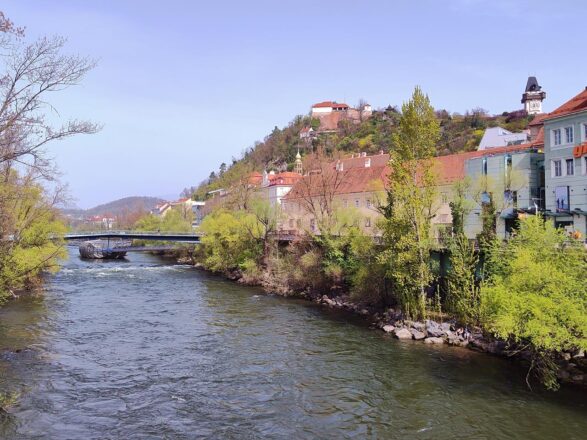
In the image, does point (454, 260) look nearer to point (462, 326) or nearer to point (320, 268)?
point (462, 326)

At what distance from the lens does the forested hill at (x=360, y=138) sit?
91.2m

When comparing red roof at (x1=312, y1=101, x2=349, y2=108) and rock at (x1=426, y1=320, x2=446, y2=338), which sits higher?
red roof at (x1=312, y1=101, x2=349, y2=108)

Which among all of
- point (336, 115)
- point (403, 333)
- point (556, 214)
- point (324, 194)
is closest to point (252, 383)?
point (403, 333)

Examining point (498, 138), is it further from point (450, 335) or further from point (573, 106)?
point (450, 335)

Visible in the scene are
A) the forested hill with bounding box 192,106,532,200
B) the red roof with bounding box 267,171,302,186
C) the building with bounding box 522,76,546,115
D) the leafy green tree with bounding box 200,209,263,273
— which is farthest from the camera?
the building with bounding box 522,76,546,115

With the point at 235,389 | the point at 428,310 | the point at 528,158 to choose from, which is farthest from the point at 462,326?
the point at 528,158

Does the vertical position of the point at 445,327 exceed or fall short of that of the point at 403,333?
it exceeds it

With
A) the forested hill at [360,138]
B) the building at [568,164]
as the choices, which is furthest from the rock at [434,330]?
the forested hill at [360,138]

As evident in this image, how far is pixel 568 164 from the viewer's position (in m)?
29.4

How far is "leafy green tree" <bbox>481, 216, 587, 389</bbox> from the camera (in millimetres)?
14719

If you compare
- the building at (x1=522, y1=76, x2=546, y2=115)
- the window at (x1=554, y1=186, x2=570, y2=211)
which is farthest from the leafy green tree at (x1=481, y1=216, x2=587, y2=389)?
the building at (x1=522, y1=76, x2=546, y2=115)

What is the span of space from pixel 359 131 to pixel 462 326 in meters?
100

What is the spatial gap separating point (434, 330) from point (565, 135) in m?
16.0

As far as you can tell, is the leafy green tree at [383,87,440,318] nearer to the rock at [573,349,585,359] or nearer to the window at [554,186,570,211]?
the rock at [573,349,585,359]
